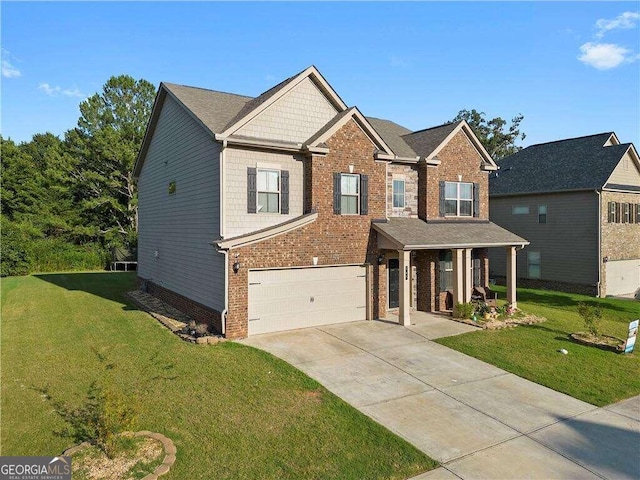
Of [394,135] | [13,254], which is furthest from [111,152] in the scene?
[394,135]

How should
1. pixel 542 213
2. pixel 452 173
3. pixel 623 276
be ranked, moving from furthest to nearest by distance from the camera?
pixel 542 213 < pixel 623 276 < pixel 452 173

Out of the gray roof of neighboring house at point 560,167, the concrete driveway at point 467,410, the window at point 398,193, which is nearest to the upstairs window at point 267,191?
the concrete driveway at point 467,410

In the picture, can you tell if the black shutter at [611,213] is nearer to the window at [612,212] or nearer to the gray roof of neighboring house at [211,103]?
the window at [612,212]

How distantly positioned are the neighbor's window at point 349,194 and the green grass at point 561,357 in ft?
18.6

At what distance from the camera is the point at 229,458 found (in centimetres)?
652

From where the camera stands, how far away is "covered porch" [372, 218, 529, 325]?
49.9 ft

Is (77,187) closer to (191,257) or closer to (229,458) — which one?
(191,257)

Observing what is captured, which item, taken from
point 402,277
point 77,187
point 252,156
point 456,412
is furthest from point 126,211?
point 456,412

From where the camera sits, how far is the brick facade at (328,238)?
13.0m

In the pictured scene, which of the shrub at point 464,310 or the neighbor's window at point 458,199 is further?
the neighbor's window at point 458,199

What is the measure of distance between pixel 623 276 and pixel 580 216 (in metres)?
5.12

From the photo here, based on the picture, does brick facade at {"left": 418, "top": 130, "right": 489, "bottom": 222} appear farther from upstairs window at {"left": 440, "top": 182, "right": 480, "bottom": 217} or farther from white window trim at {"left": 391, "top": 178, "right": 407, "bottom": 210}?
white window trim at {"left": 391, "top": 178, "right": 407, "bottom": 210}

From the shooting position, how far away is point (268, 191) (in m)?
14.3

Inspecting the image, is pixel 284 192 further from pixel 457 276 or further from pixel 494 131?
pixel 494 131
